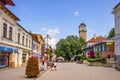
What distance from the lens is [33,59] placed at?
68.5ft

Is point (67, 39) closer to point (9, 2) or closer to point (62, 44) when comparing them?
point (62, 44)

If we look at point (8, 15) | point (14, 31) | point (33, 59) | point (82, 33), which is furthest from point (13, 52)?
point (82, 33)

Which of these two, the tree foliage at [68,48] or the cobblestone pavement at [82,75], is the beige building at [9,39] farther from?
the tree foliage at [68,48]

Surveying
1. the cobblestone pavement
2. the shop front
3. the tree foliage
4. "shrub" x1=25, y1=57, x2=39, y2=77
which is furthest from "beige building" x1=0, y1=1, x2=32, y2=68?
the tree foliage

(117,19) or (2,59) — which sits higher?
(117,19)

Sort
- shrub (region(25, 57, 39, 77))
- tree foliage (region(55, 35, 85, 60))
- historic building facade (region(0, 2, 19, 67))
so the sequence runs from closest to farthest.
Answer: shrub (region(25, 57, 39, 77)), historic building facade (region(0, 2, 19, 67)), tree foliage (region(55, 35, 85, 60))

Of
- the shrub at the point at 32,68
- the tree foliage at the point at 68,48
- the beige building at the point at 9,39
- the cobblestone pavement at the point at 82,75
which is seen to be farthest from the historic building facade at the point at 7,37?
the tree foliage at the point at 68,48

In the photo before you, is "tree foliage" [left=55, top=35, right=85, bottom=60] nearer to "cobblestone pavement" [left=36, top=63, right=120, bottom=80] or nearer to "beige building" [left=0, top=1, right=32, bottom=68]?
"beige building" [left=0, top=1, right=32, bottom=68]

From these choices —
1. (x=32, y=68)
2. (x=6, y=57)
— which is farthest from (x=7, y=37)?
(x=32, y=68)

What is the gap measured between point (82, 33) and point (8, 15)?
102 m

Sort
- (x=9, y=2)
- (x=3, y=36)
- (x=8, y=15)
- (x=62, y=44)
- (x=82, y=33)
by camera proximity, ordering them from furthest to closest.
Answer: (x=82, y=33), (x=62, y=44), (x=8, y=15), (x=3, y=36), (x=9, y=2)

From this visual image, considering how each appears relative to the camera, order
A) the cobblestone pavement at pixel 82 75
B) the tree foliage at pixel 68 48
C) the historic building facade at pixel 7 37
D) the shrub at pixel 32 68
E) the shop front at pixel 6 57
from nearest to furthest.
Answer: the shrub at pixel 32 68
the cobblestone pavement at pixel 82 75
the historic building facade at pixel 7 37
the shop front at pixel 6 57
the tree foliage at pixel 68 48

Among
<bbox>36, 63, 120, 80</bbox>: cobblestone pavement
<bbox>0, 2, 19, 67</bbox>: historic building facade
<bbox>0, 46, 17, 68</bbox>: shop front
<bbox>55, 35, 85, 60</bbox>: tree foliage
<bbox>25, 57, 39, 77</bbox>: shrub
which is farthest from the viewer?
<bbox>55, 35, 85, 60</bbox>: tree foliage

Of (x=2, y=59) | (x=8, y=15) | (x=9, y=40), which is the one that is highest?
(x=8, y=15)
